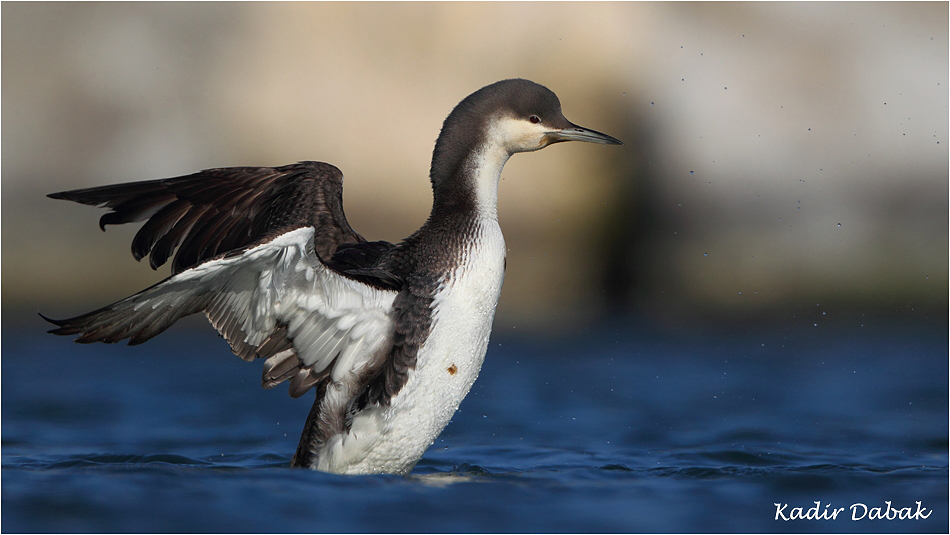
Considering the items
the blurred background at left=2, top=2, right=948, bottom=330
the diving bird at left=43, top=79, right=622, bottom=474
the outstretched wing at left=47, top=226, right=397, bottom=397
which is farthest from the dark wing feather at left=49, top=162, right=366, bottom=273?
the blurred background at left=2, top=2, right=948, bottom=330

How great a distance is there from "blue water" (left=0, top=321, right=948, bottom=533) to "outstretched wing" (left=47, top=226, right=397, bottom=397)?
592mm

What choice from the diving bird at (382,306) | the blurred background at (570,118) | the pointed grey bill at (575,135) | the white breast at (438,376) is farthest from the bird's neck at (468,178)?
the blurred background at (570,118)

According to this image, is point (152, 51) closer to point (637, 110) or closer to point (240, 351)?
point (637, 110)

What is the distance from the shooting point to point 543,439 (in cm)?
734

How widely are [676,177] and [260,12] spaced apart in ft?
21.9

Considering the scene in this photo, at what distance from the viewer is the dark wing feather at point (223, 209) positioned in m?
5.70

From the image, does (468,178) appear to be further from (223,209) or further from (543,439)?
(543,439)

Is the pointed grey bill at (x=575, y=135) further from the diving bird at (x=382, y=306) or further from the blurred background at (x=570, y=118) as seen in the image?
the blurred background at (x=570, y=118)

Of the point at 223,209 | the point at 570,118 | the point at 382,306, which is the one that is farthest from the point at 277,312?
the point at 570,118

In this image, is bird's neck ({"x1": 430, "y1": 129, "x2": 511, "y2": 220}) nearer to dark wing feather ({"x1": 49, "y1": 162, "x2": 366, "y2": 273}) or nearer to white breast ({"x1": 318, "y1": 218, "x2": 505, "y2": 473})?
white breast ({"x1": 318, "y1": 218, "x2": 505, "y2": 473})

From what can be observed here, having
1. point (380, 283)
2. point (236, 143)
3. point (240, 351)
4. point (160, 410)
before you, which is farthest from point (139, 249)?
point (236, 143)

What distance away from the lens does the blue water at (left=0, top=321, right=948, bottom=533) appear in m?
4.90

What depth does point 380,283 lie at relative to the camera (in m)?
5.08

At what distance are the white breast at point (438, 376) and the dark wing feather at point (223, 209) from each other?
106 centimetres
